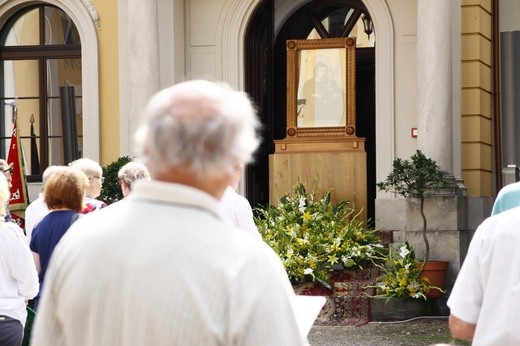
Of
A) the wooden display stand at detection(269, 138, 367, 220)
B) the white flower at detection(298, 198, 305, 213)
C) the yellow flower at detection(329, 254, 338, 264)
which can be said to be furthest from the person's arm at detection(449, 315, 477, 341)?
the wooden display stand at detection(269, 138, 367, 220)

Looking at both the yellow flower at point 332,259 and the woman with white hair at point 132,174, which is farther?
the yellow flower at point 332,259

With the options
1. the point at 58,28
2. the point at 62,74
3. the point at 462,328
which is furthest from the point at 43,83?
the point at 462,328

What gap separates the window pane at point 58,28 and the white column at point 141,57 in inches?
62.1

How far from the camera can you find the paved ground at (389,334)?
1075cm

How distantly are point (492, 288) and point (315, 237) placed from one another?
8.85 m

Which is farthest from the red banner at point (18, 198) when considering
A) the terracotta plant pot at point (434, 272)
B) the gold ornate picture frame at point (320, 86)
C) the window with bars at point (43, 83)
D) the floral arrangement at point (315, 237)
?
the terracotta plant pot at point (434, 272)

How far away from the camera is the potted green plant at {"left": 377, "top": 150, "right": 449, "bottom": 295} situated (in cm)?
1261

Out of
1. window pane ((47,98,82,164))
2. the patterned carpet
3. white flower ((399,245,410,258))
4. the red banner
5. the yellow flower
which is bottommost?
the patterned carpet

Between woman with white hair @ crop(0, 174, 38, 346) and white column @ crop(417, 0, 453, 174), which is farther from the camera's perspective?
white column @ crop(417, 0, 453, 174)

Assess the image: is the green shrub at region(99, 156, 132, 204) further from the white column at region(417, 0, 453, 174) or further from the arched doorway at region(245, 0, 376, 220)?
the white column at region(417, 0, 453, 174)

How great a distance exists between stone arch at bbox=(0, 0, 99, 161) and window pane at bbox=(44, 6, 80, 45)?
0.29m

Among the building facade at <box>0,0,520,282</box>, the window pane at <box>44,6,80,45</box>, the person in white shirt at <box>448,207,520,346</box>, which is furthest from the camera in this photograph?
the window pane at <box>44,6,80,45</box>

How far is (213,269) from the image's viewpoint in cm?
241

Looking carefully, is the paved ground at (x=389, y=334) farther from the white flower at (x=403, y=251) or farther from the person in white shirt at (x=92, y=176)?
the person in white shirt at (x=92, y=176)
